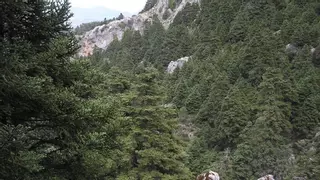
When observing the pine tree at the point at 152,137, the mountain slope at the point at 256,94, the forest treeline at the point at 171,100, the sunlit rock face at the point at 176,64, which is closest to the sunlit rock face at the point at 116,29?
the forest treeline at the point at 171,100

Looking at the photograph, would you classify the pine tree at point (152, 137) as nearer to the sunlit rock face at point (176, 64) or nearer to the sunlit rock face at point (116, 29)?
the sunlit rock face at point (176, 64)

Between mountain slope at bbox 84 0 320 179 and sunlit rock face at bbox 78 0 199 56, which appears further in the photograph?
sunlit rock face at bbox 78 0 199 56

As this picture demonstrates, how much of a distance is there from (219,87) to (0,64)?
34.5 meters

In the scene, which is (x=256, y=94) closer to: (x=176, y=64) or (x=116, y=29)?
(x=176, y=64)

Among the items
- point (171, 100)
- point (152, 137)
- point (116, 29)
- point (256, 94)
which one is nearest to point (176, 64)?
point (171, 100)

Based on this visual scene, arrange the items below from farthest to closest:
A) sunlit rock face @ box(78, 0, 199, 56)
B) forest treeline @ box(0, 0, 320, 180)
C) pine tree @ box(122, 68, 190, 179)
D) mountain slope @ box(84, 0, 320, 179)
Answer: sunlit rock face @ box(78, 0, 199, 56) < mountain slope @ box(84, 0, 320, 179) < pine tree @ box(122, 68, 190, 179) < forest treeline @ box(0, 0, 320, 180)

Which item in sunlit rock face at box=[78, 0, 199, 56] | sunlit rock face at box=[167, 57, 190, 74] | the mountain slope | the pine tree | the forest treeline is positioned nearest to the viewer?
the forest treeline

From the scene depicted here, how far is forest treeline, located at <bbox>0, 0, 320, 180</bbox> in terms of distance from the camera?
5.77m

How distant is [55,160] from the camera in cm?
664

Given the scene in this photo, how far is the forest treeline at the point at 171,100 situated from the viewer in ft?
18.9

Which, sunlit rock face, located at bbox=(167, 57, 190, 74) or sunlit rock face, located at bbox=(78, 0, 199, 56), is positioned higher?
sunlit rock face, located at bbox=(78, 0, 199, 56)

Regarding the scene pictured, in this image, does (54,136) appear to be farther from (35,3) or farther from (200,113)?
(200,113)

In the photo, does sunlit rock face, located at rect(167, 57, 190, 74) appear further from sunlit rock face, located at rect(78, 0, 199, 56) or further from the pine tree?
sunlit rock face, located at rect(78, 0, 199, 56)

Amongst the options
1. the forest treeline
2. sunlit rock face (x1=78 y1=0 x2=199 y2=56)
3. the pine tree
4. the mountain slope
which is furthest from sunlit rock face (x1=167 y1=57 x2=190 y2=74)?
sunlit rock face (x1=78 y1=0 x2=199 y2=56)
